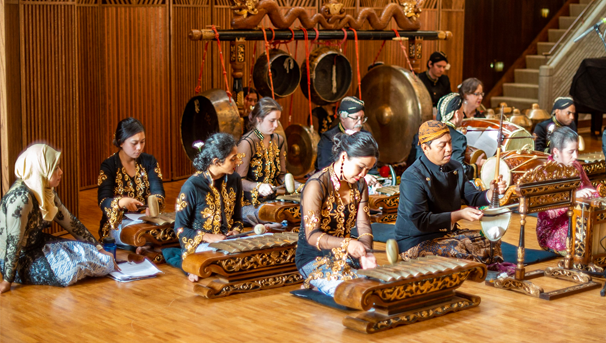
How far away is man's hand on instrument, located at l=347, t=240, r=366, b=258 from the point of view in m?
3.47

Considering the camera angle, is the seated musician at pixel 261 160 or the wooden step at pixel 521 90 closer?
the seated musician at pixel 261 160

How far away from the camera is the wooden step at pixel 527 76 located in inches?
420

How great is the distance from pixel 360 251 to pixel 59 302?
150cm

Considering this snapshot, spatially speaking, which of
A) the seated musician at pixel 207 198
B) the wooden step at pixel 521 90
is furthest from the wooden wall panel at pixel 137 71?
the wooden step at pixel 521 90

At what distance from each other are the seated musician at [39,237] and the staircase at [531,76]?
289 inches

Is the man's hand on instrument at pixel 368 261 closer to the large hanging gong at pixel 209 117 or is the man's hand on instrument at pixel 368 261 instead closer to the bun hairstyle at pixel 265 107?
the bun hairstyle at pixel 265 107

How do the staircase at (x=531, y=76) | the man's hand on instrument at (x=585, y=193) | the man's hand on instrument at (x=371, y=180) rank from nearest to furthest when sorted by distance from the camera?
the man's hand on instrument at (x=585, y=193)
the man's hand on instrument at (x=371, y=180)
the staircase at (x=531, y=76)

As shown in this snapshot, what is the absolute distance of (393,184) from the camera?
5.95 meters

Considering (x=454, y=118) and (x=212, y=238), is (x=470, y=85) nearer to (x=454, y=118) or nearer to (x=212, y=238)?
(x=454, y=118)

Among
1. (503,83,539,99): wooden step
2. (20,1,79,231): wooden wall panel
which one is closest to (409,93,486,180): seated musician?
(20,1,79,231): wooden wall panel

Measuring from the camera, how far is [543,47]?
11.0m

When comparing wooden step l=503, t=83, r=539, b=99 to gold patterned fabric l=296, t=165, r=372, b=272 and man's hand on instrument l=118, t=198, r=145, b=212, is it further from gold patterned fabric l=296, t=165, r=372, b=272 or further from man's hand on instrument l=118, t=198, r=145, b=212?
gold patterned fabric l=296, t=165, r=372, b=272

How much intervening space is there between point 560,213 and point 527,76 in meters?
6.58

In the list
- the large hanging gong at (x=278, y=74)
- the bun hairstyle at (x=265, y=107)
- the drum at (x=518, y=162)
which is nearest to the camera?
the bun hairstyle at (x=265, y=107)
